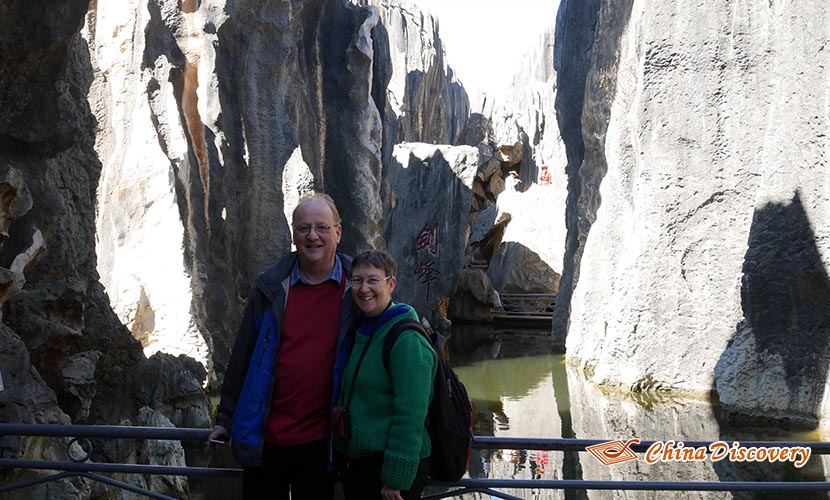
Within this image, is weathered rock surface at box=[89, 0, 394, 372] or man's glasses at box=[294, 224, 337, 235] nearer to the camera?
man's glasses at box=[294, 224, 337, 235]

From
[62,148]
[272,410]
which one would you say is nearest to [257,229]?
[62,148]

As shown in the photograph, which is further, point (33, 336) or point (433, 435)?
point (33, 336)

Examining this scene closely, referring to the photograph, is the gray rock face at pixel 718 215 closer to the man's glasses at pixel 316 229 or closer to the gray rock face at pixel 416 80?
the man's glasses at pixel 316 229

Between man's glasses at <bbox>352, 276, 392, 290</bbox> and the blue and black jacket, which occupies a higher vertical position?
man's glasses at <bbox>352, 276, 392, 290</bbox>

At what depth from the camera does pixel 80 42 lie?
208 inches

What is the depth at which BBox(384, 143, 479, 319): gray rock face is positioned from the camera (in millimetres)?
18625

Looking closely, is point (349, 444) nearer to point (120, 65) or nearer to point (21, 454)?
point (21, 454)

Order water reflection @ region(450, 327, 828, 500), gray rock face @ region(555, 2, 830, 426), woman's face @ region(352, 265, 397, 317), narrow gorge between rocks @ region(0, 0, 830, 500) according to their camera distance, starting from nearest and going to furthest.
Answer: woman's face @ region(352, 265, 397, 317)
narrow gorge between rocks @ region(0, 0, 830, 500)
water reflection @ region(450, 327, 828, 500)
gray rock face @ region(555, 2, 830, 426)


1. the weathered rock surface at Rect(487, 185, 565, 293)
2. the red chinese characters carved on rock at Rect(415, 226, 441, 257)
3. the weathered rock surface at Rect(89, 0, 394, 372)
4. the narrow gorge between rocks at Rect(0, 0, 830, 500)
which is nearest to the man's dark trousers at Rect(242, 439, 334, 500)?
the narrow gorge between rocks at Rect(0, 0, 830, 500)

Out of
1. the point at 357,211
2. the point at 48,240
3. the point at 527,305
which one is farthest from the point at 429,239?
the point at 48,240

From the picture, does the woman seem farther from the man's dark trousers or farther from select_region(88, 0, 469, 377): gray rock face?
select_region(88, 0, 469, 377): gray rock face

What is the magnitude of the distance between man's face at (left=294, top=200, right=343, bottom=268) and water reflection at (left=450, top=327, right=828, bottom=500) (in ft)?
10.7

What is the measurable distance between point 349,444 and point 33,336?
9.67 feet

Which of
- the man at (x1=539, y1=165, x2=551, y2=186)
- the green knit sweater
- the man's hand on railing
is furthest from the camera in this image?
the man at (x1=539, y1=165, x2=551, y2=186)
